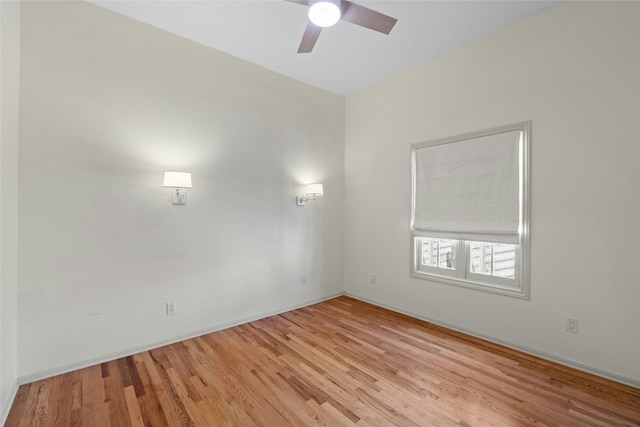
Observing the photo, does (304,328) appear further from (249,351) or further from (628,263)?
(628,263)

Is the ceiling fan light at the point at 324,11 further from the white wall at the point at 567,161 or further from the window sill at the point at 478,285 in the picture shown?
the window sill at the point at 478,285

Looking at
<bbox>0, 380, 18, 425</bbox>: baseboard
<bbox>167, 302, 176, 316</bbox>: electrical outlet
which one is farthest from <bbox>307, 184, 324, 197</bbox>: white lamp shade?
<bbox>0, 380, 18, 425</bbox>: baseboard

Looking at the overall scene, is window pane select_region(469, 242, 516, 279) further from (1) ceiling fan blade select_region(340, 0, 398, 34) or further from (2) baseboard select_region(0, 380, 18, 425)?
(2) baseboard select_region(0, 380, 18, 425)

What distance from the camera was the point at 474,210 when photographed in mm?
3041

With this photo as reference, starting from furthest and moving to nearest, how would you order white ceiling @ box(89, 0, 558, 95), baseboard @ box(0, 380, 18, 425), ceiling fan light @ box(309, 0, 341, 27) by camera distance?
white ceiling @ box(89, 0, 558, 95), ceiling fan light @ box(309, 0, 341, 27), baseboard @ box(0, 380, 18, 425)

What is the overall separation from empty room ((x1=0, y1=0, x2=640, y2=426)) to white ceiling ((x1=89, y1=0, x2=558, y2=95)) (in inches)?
1.0

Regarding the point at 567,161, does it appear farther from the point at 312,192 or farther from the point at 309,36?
the point at 312,192

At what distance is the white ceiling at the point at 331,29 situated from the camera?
98.5 inches

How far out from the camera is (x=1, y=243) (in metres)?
1.79

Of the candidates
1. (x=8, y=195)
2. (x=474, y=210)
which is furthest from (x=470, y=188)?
(x=8, y=195)

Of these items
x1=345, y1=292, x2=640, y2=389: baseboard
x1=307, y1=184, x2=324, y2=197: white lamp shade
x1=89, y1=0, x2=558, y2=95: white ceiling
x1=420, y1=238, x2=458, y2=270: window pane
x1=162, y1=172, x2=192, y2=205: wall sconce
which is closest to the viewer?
x1=345, y1=292, x2=640, y2=389: baseboard

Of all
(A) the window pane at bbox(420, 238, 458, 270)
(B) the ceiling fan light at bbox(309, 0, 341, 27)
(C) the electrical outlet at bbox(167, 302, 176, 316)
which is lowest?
(C) the electrical outlet at bbox(167, 302, 176, 316)

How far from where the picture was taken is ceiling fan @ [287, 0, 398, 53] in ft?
6.64

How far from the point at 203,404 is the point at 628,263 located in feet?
11.1
